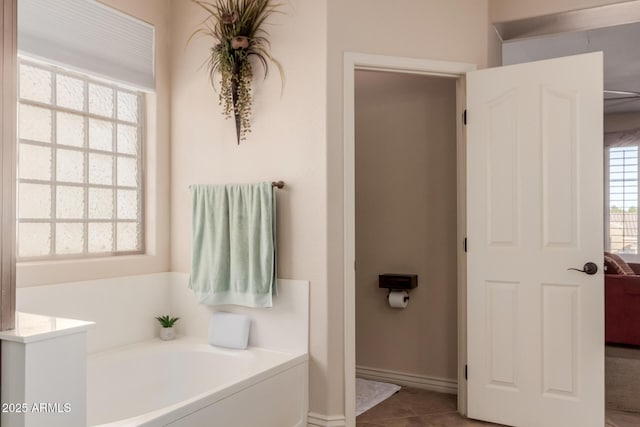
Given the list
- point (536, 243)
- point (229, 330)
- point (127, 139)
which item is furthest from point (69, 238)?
point (536, 243)

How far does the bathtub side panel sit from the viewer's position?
2084 mm

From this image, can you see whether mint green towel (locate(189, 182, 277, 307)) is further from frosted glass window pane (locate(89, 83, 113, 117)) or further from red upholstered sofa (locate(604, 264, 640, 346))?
red upholstered sofa (locate(604, 264, 640, 346))

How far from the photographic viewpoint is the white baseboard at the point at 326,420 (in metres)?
2.67

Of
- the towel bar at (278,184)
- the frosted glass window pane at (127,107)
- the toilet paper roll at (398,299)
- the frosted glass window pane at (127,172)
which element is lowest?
the toilet paper roll at (398,299)

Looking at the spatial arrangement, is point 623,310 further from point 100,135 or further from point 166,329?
point 100,135

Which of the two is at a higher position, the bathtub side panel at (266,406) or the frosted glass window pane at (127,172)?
the frosted glass window pane at (127,172)

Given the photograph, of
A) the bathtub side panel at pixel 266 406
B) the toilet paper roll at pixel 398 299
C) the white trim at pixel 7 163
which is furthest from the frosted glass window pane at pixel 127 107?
the toilet paper roll at pixel 398 299

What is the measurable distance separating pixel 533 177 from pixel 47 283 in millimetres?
2683

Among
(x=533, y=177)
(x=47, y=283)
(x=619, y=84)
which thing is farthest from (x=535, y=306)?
(x=619, y=84)

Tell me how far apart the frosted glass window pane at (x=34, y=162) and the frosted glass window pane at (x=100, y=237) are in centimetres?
40

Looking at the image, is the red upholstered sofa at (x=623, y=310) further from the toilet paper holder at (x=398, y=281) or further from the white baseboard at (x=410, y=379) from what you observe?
the toilet paper holder at (x=398, y=281)

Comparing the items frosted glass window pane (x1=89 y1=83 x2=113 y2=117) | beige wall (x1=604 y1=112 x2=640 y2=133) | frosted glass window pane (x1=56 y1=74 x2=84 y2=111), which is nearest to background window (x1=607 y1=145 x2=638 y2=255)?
beige wall (x1=604 y1=112 x2=640 y2=133)

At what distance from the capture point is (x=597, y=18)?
3.02 metres

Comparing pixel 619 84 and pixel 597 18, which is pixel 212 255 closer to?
pixel 597 18
